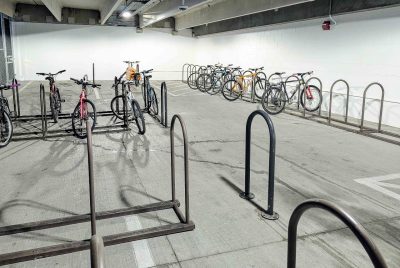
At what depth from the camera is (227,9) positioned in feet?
34.2

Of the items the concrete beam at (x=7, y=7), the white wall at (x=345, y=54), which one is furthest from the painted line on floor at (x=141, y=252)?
the concrete beam at (x=7, y=7)

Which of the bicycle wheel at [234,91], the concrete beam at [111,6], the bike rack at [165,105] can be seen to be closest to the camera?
the bike rack at [165,105]

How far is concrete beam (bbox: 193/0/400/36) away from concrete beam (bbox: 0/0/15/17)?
744 centimetres

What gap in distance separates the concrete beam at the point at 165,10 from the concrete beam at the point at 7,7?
4.78 meters

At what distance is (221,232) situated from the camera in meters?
2.70

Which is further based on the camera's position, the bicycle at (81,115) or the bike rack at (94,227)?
the bicycle at (81,115)

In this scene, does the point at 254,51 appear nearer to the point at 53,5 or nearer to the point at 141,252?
the point at 53,5

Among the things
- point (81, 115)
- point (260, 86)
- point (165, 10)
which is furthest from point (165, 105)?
point (165, 10)

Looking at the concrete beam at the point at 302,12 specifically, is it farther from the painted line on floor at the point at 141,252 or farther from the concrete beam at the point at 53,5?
the concrete beam at the point at 53,5

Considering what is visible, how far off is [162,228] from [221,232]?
461mm

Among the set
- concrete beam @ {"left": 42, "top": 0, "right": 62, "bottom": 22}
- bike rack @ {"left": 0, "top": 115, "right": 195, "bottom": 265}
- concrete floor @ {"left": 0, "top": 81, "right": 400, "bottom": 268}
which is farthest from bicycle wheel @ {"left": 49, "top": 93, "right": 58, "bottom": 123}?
bike rack @ {"left": 0, "top": 115, "right": 195, "bottom": 265}

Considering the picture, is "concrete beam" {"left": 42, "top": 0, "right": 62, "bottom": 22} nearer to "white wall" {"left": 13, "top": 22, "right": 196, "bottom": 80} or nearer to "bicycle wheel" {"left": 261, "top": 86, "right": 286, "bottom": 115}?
Result: "white wall" {"left": 13, "top": 22, "right": 196, "bottom": 80}

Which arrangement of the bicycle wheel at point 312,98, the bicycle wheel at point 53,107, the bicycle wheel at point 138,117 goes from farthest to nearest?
1. the bicycle wheel at point 312,98
2. the bicycle wheel at point 53,107
3. the bicycle wheel at point 138,117

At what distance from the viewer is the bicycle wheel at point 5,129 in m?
4.88
